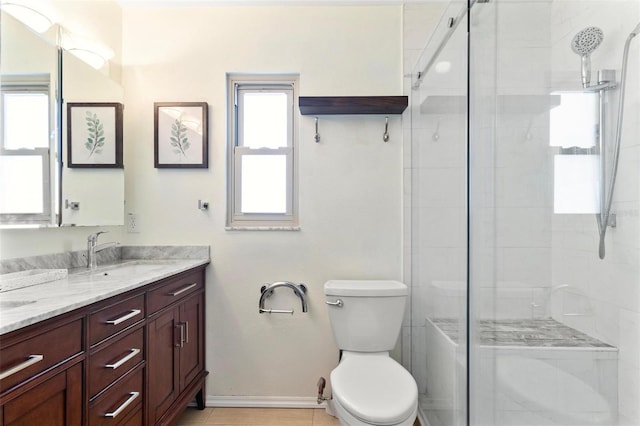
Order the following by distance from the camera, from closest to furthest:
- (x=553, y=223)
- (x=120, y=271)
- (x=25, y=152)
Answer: (x=553, y=223)
(x=25, y=152)
(x=120, y=271)

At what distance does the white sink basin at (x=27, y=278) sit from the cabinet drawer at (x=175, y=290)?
0.40 m

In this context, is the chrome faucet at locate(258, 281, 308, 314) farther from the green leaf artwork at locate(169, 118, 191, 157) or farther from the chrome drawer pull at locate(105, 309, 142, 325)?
the green leaf artwork at locate(169, 118, 191, 157)

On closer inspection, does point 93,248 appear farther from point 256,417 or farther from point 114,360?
point 256,417

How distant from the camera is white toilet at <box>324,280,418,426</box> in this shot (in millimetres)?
1582

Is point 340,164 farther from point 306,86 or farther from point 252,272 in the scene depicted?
point 252,272

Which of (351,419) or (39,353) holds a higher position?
(39,353)

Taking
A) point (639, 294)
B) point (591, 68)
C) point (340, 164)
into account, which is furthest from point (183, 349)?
point (591, 68)

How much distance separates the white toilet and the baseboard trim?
1.64 feet

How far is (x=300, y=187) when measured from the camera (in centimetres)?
219

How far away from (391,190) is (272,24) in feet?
4.23

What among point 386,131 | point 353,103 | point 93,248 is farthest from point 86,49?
point 386,131

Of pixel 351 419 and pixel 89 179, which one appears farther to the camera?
pixel 89 179

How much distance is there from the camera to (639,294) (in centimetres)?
80

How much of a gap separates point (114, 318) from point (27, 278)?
1.41ft
